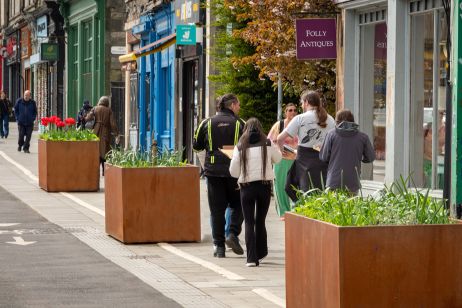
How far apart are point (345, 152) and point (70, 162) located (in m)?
11.2

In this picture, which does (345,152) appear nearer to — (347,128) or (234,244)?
(347,128)

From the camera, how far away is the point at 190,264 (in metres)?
14.0

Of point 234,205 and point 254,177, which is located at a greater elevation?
point 254,177

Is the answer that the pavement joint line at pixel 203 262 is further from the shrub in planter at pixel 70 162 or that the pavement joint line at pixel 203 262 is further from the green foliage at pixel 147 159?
the shrub in planter at pixel 70 162

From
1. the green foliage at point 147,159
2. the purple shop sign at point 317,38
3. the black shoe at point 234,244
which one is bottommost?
the black shoe at point 234,244

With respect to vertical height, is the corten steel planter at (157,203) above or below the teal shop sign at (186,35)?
below

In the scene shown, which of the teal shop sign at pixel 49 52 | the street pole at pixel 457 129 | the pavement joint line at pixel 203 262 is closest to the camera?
the street pole at pixel 457 129

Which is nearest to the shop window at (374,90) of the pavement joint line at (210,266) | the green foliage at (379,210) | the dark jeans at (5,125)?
the pavement joint line at (210,266)

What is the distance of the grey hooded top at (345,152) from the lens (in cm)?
1454

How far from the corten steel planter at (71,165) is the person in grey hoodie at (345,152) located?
10.6 m

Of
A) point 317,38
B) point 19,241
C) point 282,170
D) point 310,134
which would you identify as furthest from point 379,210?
point 317,38

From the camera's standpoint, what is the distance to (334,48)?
796 inches

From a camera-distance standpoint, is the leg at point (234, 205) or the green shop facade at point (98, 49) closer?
the leg at point (234, 205)

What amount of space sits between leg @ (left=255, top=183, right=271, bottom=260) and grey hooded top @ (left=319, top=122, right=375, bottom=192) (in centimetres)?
99
